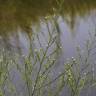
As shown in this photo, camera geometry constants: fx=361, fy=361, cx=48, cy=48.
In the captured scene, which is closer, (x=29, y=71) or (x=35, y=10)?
(x=29, y=71)

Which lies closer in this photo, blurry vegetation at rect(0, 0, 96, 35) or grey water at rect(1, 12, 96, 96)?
grey water at rect(1, 12, 96, 96)

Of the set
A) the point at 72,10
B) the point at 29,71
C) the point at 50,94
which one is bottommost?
the point at 50,94

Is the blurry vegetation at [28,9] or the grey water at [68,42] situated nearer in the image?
the grey water at [68,42]

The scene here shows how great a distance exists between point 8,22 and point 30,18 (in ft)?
2.99

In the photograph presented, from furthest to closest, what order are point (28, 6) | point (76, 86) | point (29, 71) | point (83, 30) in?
point (28, 6) → point (83, 30) → point (76, 86) → point (29, 71)

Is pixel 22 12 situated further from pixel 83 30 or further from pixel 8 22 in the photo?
pixel 83 30

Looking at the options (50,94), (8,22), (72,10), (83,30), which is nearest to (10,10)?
(8,22)

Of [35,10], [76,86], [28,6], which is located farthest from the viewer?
[28,6]

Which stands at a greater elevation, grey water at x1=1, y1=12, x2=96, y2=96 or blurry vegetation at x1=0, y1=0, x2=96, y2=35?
blurry vegetation at x1=0, y1=0, x2=96, y2=35

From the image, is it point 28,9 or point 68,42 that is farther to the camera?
point 28,9

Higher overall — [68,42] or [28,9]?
[28,9]

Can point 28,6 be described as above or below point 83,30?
above

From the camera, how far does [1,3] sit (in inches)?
674

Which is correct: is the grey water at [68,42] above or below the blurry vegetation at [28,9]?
below
